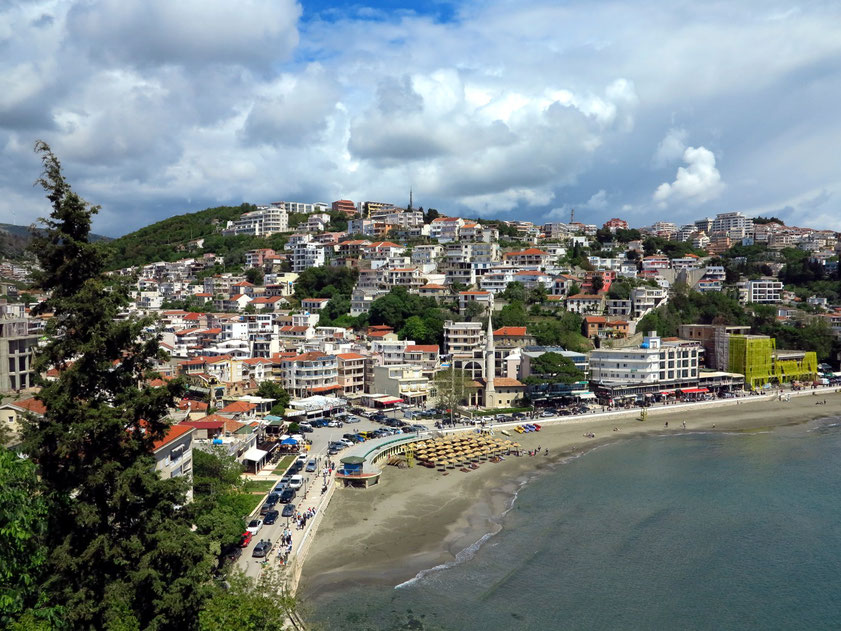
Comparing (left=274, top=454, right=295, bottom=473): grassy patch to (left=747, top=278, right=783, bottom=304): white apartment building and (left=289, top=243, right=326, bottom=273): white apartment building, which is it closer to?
(left=289, top=243, right=326, bottom=273): white apartment building

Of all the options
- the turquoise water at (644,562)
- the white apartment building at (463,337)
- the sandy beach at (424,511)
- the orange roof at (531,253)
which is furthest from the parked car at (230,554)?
the orange roof at (531,253)

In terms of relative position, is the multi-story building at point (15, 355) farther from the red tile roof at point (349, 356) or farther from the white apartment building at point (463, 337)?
the white apartment building at point (463, 337)

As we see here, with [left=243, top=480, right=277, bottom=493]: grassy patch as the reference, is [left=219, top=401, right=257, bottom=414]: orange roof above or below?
above

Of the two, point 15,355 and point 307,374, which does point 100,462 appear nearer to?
point 15,355

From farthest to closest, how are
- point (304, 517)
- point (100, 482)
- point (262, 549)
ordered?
point (304, 517), point (262, 549), point (100, 482)

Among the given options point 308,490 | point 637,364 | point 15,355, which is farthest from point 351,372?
point 15,355

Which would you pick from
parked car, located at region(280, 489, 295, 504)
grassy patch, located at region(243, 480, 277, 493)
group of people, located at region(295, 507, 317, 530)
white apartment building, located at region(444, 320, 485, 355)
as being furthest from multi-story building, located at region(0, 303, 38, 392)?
white apartment building, located at region(444, 320, 485, 355)

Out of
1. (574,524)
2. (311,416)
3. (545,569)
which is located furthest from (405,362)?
(545,569)
